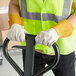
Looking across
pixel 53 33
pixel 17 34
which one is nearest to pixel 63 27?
pixel 53 33

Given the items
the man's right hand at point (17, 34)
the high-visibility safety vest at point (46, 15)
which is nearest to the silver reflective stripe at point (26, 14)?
the high-visibility safety vest at point (46, 15)

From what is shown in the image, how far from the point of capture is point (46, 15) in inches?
34.2

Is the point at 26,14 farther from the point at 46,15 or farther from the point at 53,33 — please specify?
the point at 53,33

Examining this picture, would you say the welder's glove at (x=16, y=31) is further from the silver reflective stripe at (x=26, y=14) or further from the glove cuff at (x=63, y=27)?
the glove cuff at (x=63, y=27)

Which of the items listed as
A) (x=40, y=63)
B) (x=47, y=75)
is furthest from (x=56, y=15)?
(x=47, y=75)

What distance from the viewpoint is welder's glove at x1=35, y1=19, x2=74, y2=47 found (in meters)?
0.72

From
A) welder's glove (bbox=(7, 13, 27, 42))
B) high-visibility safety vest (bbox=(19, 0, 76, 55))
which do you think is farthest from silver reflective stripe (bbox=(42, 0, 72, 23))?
welder's glove (bbox=(7, 13, 27, 42))

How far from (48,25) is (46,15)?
2.6 inches

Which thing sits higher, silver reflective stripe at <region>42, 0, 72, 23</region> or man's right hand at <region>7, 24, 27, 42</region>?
silver reflective stripe at <region>42, 0, 72, 23</region>

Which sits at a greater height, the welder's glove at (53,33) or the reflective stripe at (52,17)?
the reflective stripe at (52,17)

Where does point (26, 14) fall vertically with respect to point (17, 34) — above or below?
above

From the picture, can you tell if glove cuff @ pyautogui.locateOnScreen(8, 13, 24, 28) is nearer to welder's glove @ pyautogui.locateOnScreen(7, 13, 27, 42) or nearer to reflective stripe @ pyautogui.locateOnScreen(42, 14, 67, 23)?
welder's glove @ pyautogui.locateOnScreen(7, 13, 27, 42)

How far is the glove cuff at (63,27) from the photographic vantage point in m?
0.75

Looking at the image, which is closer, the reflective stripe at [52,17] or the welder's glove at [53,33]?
the welder's glove at [53,33]
